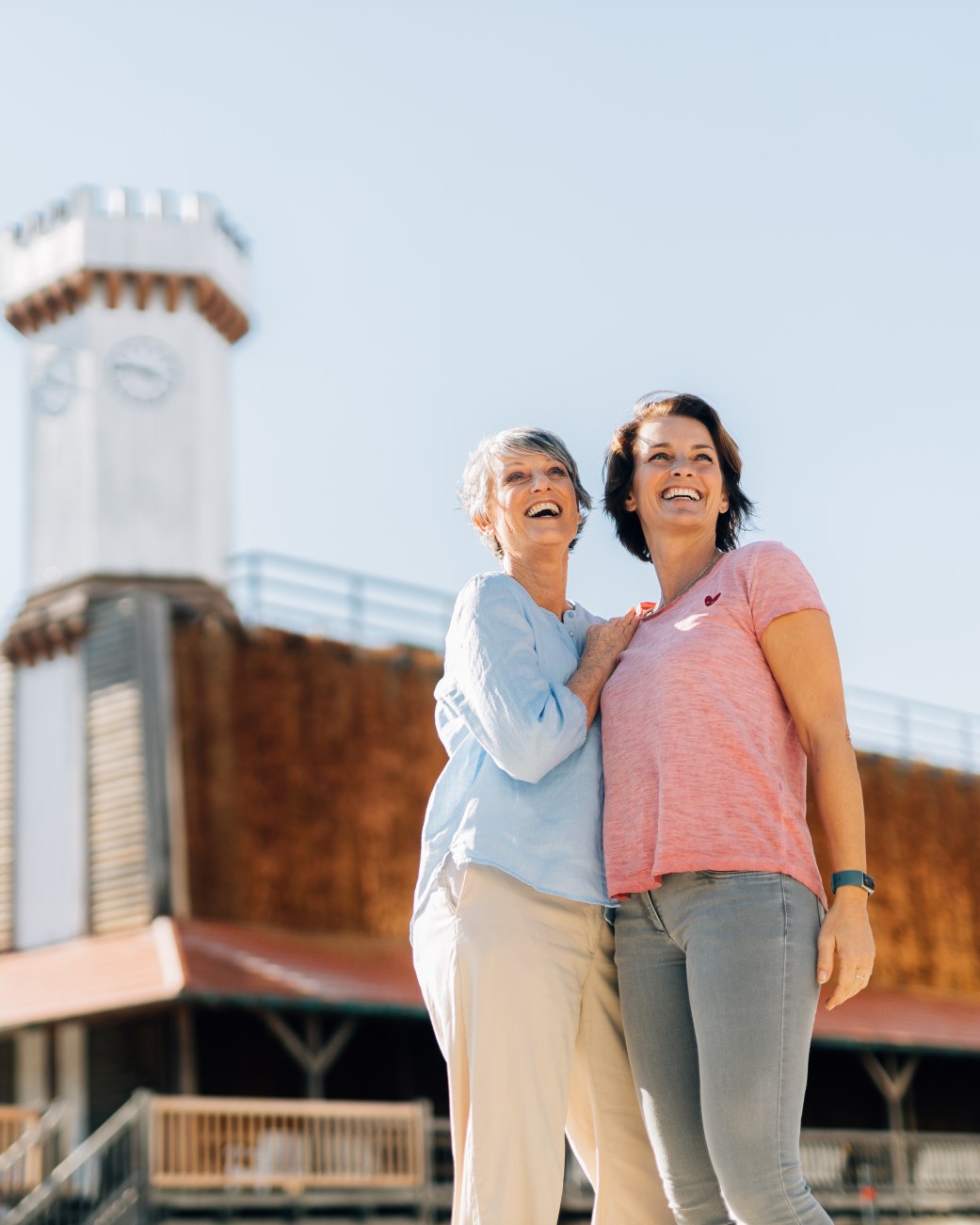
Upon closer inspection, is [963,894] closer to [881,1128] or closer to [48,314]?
[881,1128]

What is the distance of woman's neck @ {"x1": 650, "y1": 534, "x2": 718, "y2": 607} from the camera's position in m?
3.97

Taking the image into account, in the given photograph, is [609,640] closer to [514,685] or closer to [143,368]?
[514,685]

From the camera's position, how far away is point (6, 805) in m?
19.1

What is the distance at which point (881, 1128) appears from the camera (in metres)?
22.8

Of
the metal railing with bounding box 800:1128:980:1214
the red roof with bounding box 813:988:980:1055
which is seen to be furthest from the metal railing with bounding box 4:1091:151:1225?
the red roof with bounding box 813:988:980:1055

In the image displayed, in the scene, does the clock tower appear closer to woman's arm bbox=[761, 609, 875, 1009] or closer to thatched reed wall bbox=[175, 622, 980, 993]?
thatched reed wall bbox=[175, 622, 980, 993]

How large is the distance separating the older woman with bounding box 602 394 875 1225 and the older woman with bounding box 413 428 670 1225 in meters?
0.10

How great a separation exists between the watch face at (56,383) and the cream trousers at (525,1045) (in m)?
19.1

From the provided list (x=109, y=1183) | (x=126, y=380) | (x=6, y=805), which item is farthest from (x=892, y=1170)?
(x=126, y=380)

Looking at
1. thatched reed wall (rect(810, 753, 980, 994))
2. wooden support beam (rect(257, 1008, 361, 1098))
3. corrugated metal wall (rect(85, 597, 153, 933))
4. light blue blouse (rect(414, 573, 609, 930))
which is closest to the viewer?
light blue blouse (rect(414, 573, 609, 930))

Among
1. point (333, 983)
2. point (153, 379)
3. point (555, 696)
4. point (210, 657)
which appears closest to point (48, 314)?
point (153, 379)

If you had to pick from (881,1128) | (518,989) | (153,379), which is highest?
(153,379)

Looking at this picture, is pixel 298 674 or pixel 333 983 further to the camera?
pixel 298 674

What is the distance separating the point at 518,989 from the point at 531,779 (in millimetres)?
418
